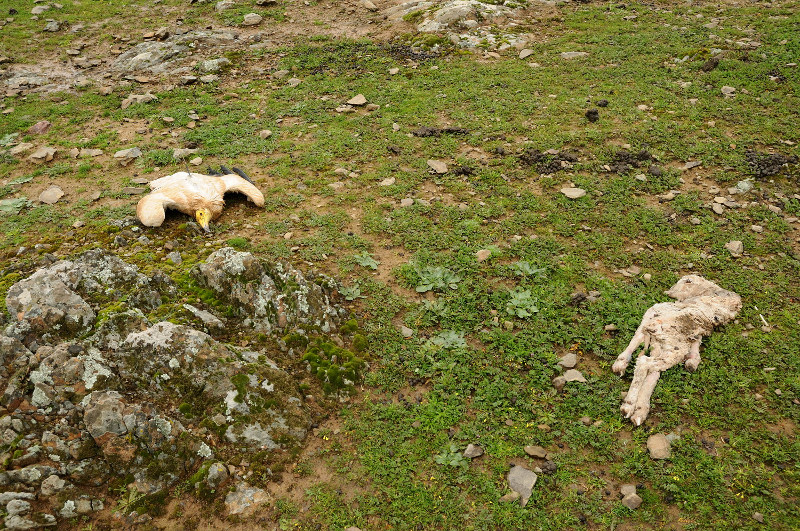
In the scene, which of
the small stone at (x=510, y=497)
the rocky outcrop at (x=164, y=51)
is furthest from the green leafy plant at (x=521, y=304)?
the rocky outcrop at (x=164, y=51)

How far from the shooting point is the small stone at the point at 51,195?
941 centimetres

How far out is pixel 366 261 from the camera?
305 inches

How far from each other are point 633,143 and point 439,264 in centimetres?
555

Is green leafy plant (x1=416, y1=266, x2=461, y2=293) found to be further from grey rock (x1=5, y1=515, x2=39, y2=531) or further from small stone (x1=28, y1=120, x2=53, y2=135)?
small stone (x1=28, y1=120, x2=53, y2=135)

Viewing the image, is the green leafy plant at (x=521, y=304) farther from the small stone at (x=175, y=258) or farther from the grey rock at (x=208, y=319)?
the small stone at (x=175, y=258)

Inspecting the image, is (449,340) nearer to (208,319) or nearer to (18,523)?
(208,319)

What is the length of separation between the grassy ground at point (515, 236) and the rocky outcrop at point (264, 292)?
0.92m

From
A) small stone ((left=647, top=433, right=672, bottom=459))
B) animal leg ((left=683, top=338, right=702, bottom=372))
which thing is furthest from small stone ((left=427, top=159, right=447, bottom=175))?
small stone ((left=647, top=433, right=672, bottom=459))

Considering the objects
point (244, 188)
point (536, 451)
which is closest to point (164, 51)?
point (244, 188)

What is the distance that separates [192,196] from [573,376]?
694 centimetres

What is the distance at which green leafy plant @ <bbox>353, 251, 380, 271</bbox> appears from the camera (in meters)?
7.70

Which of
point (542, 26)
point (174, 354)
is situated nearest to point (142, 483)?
point (174, 354)

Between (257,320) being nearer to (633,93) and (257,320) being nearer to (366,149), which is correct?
(366,149)

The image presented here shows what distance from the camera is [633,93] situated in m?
11.6
